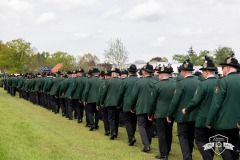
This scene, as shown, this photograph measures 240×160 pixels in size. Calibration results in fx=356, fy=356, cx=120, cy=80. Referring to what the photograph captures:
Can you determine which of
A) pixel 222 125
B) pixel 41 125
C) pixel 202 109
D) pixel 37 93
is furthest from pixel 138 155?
pixel 37 93

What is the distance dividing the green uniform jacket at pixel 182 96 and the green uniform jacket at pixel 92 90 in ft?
20.0

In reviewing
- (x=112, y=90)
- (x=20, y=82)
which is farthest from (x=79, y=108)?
(x=20, y=82)

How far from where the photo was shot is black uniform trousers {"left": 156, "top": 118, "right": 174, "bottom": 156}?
9.09 metres

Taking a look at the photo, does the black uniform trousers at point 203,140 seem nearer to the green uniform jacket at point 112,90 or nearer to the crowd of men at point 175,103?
the crowd of men at point 175,103

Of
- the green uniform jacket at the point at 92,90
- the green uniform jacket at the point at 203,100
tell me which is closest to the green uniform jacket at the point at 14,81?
the green uniform jacket at the point at 92,90

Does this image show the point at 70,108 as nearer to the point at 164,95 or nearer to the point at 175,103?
the point at 164,95

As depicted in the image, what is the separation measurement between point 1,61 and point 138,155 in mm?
45504

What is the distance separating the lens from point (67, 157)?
9.11m

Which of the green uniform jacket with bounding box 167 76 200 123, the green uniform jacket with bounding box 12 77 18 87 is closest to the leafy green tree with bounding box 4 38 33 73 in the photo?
the green uniform jacket with bounding box 12 77 18 87

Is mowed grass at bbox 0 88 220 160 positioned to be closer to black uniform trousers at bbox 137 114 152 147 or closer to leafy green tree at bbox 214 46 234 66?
black uniform trousers at bbox 137 114 152 147

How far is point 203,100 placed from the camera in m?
7.63

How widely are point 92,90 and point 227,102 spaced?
26.2ft

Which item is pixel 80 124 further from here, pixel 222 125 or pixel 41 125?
pixel 222 125

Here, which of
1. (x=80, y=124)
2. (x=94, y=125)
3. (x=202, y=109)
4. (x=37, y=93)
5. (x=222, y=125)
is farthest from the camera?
(x=37, y=93)
